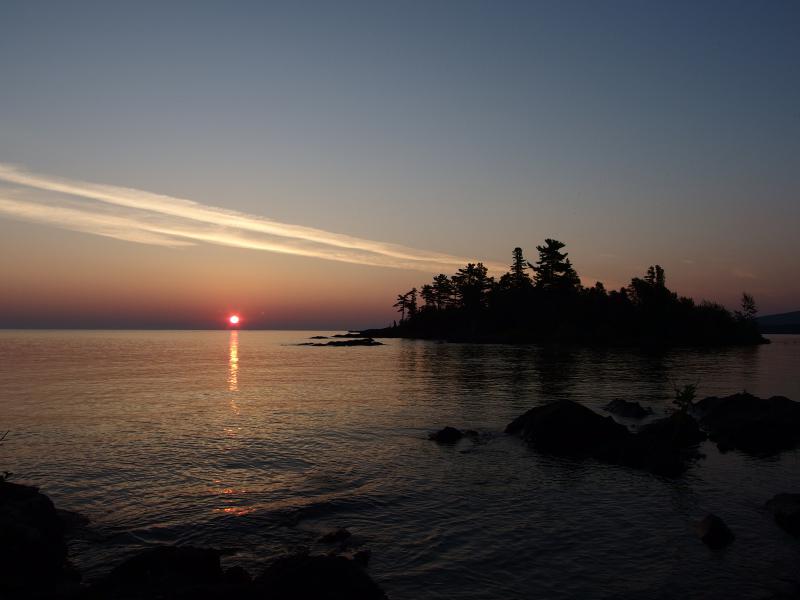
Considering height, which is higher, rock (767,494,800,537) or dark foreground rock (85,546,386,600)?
dark foreground rock (85,546,386,600)

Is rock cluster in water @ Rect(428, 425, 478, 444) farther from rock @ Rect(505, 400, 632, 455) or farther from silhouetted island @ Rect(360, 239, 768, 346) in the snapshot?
silhouetted island @ Rect(360, 239, 768, 346)

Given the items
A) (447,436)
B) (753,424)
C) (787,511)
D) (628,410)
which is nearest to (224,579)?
(787,511)

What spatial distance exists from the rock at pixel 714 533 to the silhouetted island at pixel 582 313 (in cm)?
12898

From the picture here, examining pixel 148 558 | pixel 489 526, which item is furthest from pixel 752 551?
pixel 148 558

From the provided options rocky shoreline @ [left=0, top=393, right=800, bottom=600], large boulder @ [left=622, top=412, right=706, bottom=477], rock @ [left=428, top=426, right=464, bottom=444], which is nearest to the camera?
rocky shoreline @ [left=0, top=393, right=800, bottom=600]

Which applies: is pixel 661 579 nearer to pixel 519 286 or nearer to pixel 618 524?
pixel 618 524

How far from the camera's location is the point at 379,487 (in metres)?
19.1

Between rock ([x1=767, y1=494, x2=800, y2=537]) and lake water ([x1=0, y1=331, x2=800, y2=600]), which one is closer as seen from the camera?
lake water ([x1=0, y1=331, x2=800, y2=600])

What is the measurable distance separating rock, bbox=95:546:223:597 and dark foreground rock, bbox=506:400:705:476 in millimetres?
17851

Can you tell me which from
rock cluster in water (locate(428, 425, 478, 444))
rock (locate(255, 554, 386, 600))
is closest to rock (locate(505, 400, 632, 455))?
rock cluster in water (locate(428, 425, 478, 444))

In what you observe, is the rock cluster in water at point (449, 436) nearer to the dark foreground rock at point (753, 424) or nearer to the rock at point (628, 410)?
the dark foreground rock at point (753, 424)

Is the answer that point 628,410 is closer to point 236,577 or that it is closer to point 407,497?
point 407,497

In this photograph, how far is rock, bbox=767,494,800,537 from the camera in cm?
1436

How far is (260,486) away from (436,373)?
4775 centimetres
